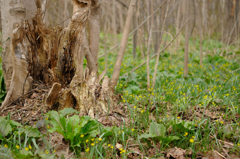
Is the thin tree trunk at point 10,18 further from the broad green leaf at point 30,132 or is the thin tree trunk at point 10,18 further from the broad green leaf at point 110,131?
the broad green leaf at point 110,131

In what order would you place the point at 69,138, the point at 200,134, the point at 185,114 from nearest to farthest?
1. the point at 69,138
2. the point at 200,134
3. the point at 185,114

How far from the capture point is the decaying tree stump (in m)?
2.39

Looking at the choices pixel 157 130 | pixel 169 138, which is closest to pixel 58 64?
pixel 157 130

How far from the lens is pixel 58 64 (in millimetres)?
2596

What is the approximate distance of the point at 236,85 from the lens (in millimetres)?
3377

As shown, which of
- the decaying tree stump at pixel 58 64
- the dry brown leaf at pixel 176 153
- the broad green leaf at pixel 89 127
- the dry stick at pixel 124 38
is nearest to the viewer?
the dry brown leaf at pixel 176 153

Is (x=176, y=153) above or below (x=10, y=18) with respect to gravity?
below

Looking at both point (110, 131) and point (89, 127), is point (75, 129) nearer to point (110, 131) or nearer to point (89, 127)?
point (89, 127)

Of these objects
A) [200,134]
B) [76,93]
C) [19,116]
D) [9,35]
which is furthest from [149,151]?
[9,35]

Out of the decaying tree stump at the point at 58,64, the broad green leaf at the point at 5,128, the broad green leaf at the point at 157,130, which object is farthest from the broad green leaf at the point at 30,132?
the broad green leaf at the point at 157,130

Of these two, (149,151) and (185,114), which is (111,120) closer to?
(149,151)

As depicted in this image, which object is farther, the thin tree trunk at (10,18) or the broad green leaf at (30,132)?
the thin tree trunk at (10,18)

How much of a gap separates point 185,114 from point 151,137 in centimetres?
76

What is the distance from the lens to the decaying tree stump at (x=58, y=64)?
2395 mm
